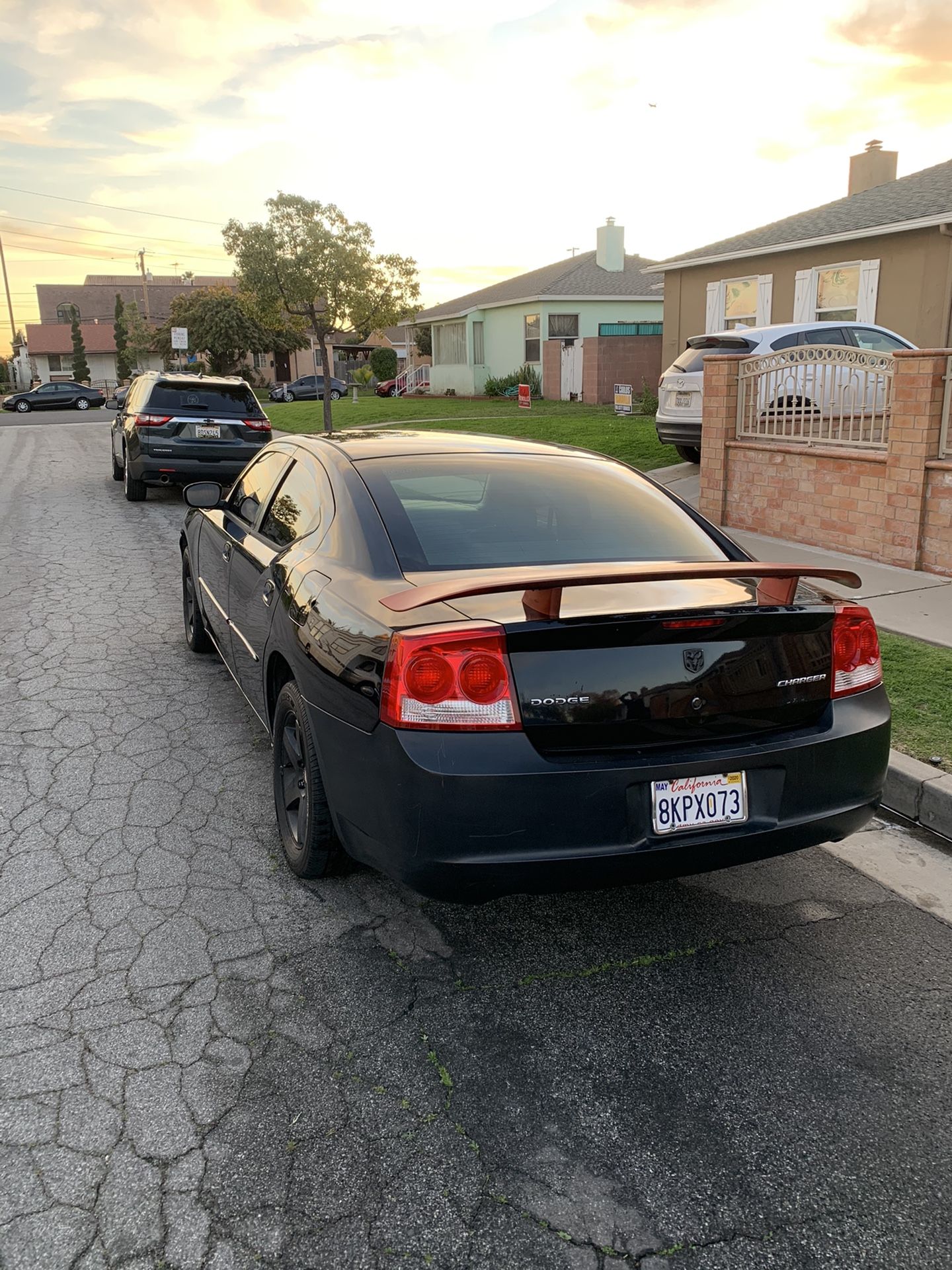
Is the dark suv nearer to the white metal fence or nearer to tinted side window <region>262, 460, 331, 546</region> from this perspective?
the white metal fence

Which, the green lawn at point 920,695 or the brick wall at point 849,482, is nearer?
the green lawn at point 920,695

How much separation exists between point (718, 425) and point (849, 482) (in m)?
1.95

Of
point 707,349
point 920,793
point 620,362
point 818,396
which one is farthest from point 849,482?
point 620,362

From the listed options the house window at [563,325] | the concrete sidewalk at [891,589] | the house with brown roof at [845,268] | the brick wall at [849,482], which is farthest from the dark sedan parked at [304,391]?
the concrete sidewalk at [891,589]

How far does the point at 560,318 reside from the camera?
3244 centimetres

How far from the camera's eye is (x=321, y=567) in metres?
3.71

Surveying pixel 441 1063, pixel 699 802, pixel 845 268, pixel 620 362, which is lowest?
pixel 441 1063

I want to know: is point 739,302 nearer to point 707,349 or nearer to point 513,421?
point 513,421

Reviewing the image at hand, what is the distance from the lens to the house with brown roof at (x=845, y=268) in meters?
15.9

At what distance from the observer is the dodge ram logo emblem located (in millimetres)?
2908

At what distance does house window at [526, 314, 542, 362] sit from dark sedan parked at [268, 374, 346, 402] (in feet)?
51.1

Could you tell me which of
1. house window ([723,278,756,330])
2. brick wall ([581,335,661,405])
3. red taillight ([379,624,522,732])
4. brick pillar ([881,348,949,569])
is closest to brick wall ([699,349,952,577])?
brick pillar ([881,348,949,569])

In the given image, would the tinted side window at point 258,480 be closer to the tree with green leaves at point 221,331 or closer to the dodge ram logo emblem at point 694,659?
the dodge ram logo emblem at point 694,659

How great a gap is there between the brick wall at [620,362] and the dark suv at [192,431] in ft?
50.6
